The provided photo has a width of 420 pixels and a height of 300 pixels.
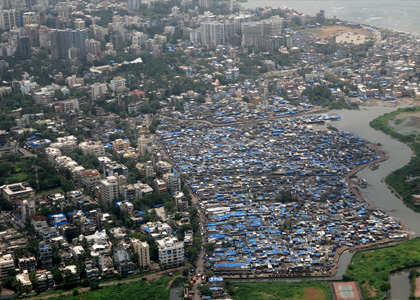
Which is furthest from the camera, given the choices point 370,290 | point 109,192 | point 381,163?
point 381,163

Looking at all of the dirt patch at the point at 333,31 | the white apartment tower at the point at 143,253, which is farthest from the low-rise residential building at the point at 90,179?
the dirt patch at the point at 333,31

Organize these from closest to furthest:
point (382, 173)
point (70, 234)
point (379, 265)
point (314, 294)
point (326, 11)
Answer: point (314, 294) → point (379, 265) → point (70, 234) → point (382, 173) → point (326, 11)

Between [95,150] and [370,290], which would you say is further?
[95,150]

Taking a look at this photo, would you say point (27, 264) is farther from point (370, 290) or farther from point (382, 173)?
point (382, 173)

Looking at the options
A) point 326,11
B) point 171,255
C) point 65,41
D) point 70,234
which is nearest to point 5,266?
point 70,234

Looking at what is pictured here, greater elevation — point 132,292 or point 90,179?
point 90,179

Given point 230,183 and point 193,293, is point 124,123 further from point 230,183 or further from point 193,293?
point 193,293

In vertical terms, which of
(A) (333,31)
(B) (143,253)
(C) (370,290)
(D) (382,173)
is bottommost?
(C) (370,290)

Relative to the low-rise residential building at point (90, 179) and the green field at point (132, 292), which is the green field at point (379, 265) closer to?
the green field at point (132, 292)
